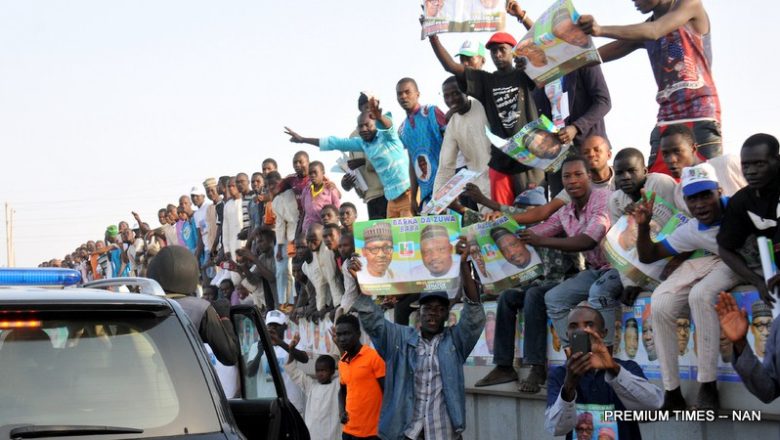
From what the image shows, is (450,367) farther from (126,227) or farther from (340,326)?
(126,227)

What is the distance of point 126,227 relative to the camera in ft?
83.8

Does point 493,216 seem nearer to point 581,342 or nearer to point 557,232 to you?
point 557,232

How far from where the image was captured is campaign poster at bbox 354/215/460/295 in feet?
28.1

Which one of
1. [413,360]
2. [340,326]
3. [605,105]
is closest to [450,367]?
[413,360]

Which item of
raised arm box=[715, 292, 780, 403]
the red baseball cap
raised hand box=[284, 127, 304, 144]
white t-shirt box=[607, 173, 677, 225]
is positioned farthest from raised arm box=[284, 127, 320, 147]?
raised arm box=[715, 292, 780, 403]

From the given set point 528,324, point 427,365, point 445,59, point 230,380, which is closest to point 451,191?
point 528,324

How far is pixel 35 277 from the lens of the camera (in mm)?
5098

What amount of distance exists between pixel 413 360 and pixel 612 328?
147 cm

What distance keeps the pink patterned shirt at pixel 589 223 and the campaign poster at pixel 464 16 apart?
191cm

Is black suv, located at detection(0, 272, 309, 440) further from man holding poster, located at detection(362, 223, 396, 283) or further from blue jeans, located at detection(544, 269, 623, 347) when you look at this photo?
man holding poster, located at detection(362, 223, 396, 283)

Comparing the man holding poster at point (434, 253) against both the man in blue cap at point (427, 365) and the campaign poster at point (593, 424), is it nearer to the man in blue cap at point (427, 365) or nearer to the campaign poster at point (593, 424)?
the man in blue cap at point (427, 365)

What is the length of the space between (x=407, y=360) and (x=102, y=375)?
409 centimetres

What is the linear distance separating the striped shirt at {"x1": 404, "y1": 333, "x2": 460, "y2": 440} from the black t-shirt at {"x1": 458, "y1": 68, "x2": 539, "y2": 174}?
250 centimetres

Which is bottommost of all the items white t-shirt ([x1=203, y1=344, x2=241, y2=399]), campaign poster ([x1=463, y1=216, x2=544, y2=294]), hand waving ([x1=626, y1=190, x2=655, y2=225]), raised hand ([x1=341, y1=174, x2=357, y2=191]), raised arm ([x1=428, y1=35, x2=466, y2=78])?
white t-shirt ([x1=203, y1=344, x2=241, y2=399])
